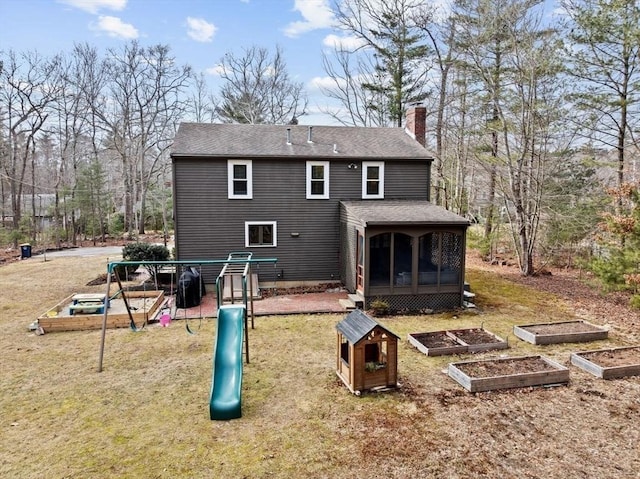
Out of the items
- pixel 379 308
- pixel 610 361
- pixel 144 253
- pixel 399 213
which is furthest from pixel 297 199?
pixel 610 361

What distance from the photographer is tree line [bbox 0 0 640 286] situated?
15.2 metres

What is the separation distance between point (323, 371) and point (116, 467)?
372 centimetres

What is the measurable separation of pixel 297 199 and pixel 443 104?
14200mm

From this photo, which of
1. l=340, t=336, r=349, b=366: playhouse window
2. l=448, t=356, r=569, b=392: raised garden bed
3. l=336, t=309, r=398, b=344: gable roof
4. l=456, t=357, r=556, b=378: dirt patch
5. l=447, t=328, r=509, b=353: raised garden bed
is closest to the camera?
l=336, t=309, r=398, b=344: gable roof

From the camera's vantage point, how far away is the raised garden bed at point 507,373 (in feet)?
21.7

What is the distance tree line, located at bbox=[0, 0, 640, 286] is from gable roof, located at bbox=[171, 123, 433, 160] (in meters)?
4.67

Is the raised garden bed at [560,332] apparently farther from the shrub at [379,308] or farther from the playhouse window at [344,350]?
the playhouse window at [344,350]

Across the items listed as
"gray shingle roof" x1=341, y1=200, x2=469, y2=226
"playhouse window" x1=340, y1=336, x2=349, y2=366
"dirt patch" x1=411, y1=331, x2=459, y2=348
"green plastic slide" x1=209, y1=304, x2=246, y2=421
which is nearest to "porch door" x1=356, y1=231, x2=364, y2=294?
"gray shingle roof" x1=341, y1=200, x2=469, y2=226

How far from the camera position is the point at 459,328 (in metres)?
9.91

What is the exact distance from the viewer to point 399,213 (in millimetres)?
12172

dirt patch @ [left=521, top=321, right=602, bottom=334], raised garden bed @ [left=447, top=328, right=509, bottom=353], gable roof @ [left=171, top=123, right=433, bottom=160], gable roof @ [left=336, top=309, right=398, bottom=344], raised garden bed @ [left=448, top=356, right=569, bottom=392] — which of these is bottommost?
raised garden bed @ [left=448, top=356, right=569, bottom=392]

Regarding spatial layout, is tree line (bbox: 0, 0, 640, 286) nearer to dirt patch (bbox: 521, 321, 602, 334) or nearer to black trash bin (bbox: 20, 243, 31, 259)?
dirt patch (bbox: 521, 321, 602, 334)

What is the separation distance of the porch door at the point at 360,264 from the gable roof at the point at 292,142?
3474mm

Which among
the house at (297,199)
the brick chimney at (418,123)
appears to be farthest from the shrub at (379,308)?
the brick chimney at (418,123)
